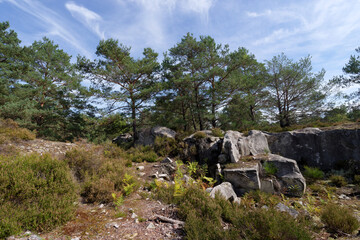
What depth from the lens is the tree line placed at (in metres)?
13.2

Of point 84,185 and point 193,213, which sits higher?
point 84,185

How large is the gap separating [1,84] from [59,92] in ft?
12.8

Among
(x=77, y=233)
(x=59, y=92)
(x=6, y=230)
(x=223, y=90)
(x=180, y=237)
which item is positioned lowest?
(x=180, y=237)

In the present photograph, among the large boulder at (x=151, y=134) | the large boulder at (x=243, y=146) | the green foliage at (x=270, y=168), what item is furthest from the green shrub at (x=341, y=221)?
the large boulder at (x=151, y=134)

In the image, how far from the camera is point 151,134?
13984 millimetres

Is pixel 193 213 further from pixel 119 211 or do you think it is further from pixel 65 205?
pixel 65 205

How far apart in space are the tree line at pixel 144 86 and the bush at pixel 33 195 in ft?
29.4

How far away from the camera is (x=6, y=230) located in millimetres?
2758

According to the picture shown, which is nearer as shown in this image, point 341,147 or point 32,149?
point 32,149

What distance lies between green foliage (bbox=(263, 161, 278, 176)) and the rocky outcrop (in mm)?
3297

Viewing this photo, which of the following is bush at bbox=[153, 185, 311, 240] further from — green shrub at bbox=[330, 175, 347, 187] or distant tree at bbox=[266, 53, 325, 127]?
distant tree at bbox=[266, 53, 325, 127]

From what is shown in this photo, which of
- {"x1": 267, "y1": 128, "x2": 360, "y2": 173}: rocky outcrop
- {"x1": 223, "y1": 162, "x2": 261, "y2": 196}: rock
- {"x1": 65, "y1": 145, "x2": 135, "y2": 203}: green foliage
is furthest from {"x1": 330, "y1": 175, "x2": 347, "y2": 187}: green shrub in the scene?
{"x1": 65, "y1": 145, "x2": 135, "y2": 203}: green foliage

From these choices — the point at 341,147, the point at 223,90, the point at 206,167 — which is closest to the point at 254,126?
the point at 223,90

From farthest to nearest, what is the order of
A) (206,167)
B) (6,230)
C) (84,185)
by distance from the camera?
(206,167)
(84,185)
(6,230)
